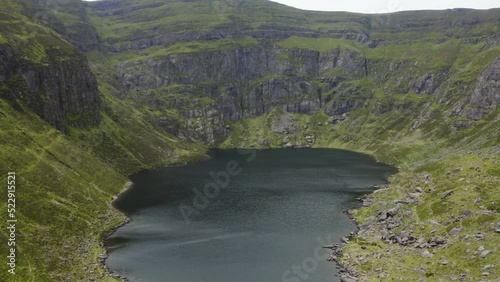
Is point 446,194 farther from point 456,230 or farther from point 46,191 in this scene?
point 46,191

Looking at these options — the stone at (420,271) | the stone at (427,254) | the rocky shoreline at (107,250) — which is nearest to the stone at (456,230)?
the stone at (427,254)

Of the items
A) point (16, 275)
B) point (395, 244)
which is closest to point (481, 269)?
point (395, 244)

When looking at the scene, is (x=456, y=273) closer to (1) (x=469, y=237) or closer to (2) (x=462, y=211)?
(1) (x=469, y=237)

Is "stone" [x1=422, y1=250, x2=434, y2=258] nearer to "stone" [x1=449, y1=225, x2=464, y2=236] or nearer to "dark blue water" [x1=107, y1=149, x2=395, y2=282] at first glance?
"stone" [x1=449, y1=225, x2=464, y2=236]

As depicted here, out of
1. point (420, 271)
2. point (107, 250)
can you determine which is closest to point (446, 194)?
point (420, 271)

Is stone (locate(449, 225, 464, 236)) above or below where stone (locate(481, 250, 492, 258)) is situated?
below

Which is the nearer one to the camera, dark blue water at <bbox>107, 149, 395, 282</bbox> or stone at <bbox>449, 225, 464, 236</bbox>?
stone at <bbox>449, 225, 464, 236</bbox>

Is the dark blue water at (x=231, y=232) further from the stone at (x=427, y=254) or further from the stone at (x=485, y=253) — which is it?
the stone at (x=485, y=253)

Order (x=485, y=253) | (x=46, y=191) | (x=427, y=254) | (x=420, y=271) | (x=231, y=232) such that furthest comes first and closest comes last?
(x=46, y=191), (x=231, y=232), (x=427, y=254), (x=420, y=271), (x=485, y=253)

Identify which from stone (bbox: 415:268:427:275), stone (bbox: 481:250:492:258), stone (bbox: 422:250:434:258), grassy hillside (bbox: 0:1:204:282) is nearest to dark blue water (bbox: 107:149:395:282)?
grassy hillside (bbox: 0:1:204:282)
